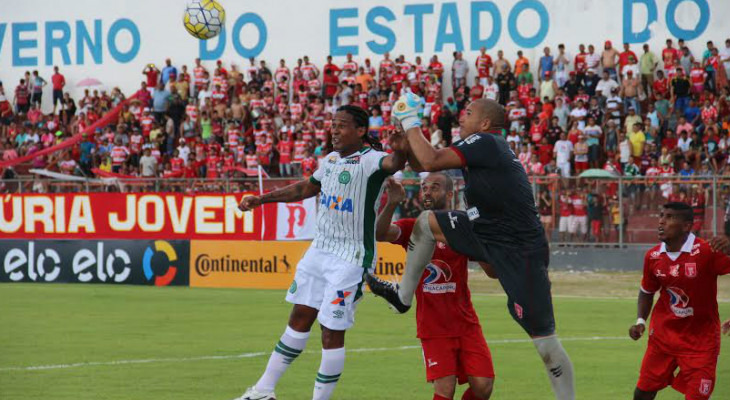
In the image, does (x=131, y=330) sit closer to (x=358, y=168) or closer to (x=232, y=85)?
(x=358, y=168)

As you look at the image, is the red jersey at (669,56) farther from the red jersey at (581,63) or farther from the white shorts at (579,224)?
the white shorts at (579,224)

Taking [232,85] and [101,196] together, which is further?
[232,85]

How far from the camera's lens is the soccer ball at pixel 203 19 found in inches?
836

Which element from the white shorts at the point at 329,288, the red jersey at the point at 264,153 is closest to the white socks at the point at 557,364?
the white shorts at the point at 329,288

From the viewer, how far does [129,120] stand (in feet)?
133

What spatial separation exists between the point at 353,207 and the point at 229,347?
5.47m

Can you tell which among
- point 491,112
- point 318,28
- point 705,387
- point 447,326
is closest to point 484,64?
point 318,28

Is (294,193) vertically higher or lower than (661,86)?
lower

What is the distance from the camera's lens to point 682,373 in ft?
29.4

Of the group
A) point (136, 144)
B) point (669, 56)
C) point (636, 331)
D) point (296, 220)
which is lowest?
point (636, 331)

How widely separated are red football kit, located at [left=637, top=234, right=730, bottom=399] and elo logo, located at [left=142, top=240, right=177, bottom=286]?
1610cm

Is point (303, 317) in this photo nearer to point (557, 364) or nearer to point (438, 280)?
point (438, 280)

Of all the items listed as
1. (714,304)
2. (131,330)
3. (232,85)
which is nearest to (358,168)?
(714,304)

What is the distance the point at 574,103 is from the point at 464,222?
970 inches
